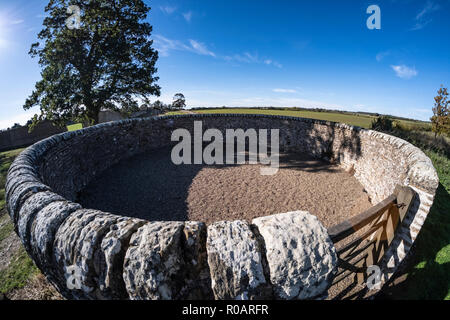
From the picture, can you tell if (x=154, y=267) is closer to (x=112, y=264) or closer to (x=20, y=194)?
(x=112, y=264)

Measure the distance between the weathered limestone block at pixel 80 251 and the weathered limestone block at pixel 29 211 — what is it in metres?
0.56

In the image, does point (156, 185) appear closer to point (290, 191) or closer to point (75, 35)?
point (290, 191)

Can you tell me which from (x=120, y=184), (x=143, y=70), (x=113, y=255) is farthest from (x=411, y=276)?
(x=143, y=70)

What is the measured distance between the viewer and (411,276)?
10.3ft

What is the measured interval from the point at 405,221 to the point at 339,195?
159 inches

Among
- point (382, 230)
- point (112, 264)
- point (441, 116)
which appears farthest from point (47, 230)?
point (441, 116)

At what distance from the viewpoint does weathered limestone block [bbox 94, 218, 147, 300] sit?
4.41ft

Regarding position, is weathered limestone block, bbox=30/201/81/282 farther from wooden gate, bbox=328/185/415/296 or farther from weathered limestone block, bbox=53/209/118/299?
wooden gate, bbox=328/185/415/296

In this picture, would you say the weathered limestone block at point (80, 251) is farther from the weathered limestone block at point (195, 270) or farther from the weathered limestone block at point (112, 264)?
the weathered limestone block at point (195, 270)

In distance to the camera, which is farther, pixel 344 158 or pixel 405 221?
pixel 344 158

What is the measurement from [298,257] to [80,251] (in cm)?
168

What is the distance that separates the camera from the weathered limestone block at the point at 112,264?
52.9 inches

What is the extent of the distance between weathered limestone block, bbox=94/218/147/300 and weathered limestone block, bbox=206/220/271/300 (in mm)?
653

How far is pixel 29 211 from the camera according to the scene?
190 centimetres
